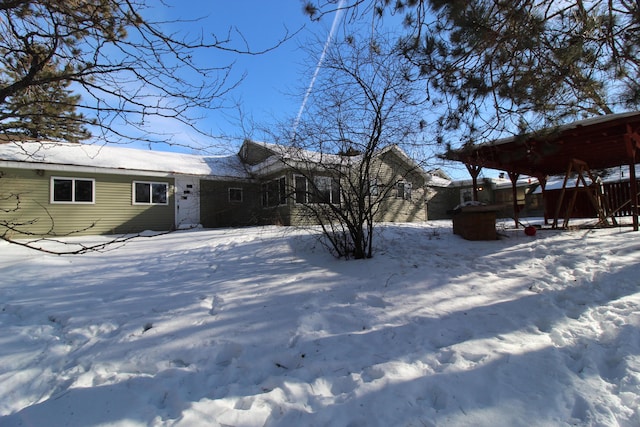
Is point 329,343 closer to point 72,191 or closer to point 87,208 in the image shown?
point 87,208

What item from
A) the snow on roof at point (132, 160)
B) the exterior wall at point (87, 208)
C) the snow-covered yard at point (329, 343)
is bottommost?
the snow-covered yard at point (329, 343)

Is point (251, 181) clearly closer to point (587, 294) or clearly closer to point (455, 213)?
point (455, 213)

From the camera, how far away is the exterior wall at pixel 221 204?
14.7 metres

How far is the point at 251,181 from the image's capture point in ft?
47.8

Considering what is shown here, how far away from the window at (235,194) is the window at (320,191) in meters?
9.61

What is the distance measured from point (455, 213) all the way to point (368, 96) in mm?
4325

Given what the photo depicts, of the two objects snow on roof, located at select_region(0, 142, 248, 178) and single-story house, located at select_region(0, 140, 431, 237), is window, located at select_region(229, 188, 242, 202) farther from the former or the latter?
snow on roof, located at select_region(0, 142, 248, 178)

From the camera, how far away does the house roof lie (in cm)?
611

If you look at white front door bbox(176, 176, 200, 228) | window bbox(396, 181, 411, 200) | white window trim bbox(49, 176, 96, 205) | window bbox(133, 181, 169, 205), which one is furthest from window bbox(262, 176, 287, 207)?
white window trim bbox(49, 176, 96, 205)

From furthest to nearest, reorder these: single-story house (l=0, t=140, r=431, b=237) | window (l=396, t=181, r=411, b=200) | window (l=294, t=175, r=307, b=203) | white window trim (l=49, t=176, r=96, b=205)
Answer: white window trim (l=49, t=176, r=96, b=205) < single-story house (l=0, t=140, r=431, b=237) < window (l=396, t=181, r=411, b=200) < window (l=294, t=175, r=307, b=203)

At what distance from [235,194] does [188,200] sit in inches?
84.4

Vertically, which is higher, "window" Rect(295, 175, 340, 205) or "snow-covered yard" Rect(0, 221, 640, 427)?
"window" Rect(295, 175, 340, 205)

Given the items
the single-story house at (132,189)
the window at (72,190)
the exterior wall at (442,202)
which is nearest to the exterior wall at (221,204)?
the single-story house at (132,189)

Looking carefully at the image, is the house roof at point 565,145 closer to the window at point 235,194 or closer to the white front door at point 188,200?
the window at point 235,194
